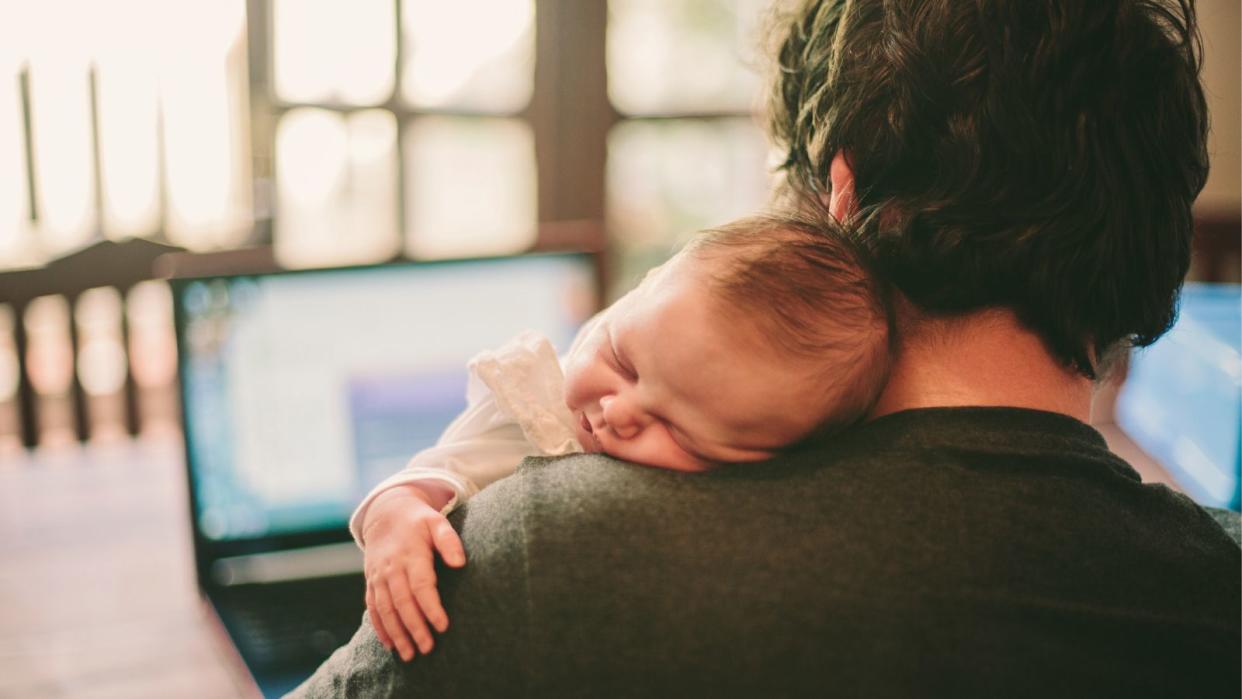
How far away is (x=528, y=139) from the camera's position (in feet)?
10.3

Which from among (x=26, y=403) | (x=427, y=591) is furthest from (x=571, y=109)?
(x=427, y=591)

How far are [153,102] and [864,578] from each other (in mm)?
2661

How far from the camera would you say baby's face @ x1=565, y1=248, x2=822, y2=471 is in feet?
2.24

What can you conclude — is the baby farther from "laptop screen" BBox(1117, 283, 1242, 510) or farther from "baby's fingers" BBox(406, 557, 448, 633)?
"laptop screen" BBox(1117, 283, 1242, 510)

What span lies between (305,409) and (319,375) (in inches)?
2.0

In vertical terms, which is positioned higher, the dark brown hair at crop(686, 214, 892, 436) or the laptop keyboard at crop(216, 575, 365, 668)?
the dark brown hair at crop(686, 214, 892, 436)

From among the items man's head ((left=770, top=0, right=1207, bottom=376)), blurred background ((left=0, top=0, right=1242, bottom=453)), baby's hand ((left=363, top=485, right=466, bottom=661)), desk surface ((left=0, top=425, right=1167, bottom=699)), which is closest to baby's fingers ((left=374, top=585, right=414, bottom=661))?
baby's hand ((left=363, top=485, right=466, bottom=661))

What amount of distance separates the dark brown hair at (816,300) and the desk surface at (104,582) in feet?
2.67

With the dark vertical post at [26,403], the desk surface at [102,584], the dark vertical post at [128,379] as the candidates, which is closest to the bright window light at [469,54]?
the dark vertical post at [128,379]

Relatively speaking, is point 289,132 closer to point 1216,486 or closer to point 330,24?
point 330,24

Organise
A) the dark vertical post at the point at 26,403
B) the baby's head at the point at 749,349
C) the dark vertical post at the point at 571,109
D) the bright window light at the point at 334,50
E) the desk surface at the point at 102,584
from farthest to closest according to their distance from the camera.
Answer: the dark vertical post at the point at 571,109 → the bright window light at the point at 334,50 → the dark vertical post at the point at 26,403 → the desk surface at the point at 102,584 → the baby's head at the point at 749,349

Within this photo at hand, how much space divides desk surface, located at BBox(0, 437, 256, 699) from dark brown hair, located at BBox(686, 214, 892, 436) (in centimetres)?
82

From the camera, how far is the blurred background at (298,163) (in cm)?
190

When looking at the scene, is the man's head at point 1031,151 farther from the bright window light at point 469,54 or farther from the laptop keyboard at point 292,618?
the bright window light at point 469,54
